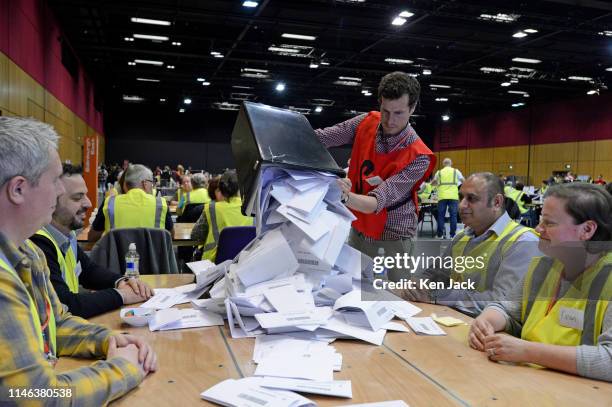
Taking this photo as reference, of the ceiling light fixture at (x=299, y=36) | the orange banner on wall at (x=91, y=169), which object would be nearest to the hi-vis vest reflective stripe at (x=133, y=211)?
the orange banner on wall at (x=91, y=169)

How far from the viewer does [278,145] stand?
1.95 m

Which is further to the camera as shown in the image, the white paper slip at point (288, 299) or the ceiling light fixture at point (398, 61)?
the ceiling light fixture at point (398, 61)

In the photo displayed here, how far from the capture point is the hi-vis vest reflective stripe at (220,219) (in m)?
4.12

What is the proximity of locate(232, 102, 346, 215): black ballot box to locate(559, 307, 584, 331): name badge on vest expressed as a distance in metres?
0.89

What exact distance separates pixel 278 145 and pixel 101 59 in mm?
14390

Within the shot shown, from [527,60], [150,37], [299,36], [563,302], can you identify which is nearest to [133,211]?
[563,302]

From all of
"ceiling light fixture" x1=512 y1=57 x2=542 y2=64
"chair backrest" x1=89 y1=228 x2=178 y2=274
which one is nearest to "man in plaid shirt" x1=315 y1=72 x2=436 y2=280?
"chair backrest" x1=89 y1=228 x2=178 y2=274

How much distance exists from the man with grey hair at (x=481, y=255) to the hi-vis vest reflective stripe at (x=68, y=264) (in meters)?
1.46

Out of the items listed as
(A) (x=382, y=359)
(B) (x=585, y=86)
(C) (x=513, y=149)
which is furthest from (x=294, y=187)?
(C) (x=513, y=149)

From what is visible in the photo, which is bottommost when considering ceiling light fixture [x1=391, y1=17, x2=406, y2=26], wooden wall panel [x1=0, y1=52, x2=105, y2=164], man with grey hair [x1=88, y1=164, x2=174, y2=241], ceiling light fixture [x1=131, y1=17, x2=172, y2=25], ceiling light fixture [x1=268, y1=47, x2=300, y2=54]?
man with grey hair [x1=88, y1=164, x2=174, y2=241]

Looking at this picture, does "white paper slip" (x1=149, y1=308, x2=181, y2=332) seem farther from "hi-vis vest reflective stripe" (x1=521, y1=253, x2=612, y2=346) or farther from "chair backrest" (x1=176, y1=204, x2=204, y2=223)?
"chair backrest" (x1=176, y1=204, x2=204, y2=223)

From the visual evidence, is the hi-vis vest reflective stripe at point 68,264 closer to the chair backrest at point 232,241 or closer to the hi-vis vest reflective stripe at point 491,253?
the chair backrest at point 232,241

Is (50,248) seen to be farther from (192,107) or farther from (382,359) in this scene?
(192,107)

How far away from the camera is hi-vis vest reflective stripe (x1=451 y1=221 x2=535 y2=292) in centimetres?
242
